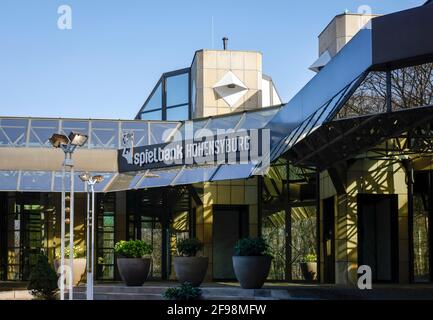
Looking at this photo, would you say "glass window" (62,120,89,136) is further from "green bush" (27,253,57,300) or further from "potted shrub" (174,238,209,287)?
"green bush" (27,253,57,300)

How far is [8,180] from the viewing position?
89.0 ft

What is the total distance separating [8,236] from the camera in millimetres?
29406

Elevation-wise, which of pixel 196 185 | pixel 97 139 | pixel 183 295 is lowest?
pixel 183 295

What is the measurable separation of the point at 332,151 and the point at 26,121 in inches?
495

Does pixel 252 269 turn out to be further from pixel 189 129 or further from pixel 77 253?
pixel 189 129

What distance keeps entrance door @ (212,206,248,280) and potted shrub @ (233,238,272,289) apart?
8.66 meters

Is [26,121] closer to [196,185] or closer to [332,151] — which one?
[196,185]

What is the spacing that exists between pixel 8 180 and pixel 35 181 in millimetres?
896

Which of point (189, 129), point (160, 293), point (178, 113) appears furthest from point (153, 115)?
point (160, 293)

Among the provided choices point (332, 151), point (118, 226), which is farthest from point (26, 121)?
point (332, 151)

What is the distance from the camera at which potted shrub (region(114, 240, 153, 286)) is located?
21234mm

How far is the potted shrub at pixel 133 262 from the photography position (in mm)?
21234

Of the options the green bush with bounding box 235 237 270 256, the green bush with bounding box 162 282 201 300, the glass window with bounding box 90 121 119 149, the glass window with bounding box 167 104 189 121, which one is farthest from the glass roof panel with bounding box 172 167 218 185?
the glass window with bounding box 167 104 189 121
